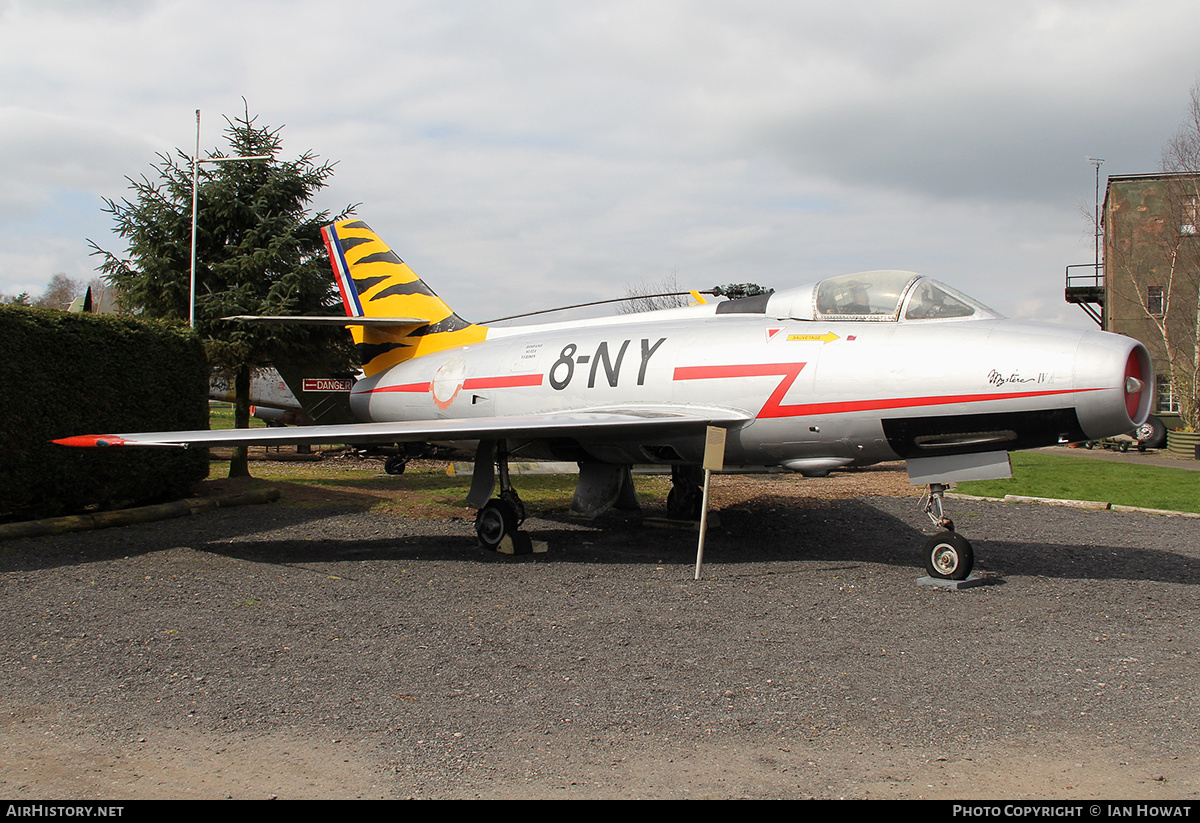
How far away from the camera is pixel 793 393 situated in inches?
324

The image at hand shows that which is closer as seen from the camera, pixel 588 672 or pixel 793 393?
pixel 588 672

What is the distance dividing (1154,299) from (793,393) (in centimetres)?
3116

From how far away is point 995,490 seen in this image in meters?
15.8

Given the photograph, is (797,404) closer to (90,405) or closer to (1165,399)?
(90,405)

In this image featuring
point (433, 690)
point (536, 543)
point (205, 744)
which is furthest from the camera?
point (536, 543)

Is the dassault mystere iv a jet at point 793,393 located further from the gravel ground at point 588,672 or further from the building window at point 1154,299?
the building window at point 1154,299

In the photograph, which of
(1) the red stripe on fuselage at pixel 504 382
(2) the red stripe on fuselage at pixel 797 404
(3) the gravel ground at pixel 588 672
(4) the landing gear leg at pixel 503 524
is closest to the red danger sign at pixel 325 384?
(1) the red stripe on fuselage at pixel 504 382

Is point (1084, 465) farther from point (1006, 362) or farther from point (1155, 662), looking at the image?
point (1155, 662)

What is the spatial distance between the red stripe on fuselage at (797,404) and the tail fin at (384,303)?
14.5ft

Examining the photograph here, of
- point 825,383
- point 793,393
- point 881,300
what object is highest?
point 881,300

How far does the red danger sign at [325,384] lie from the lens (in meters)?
21.0

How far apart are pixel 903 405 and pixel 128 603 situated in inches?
284

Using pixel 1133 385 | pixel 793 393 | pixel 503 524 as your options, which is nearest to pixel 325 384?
pixel 503 524
